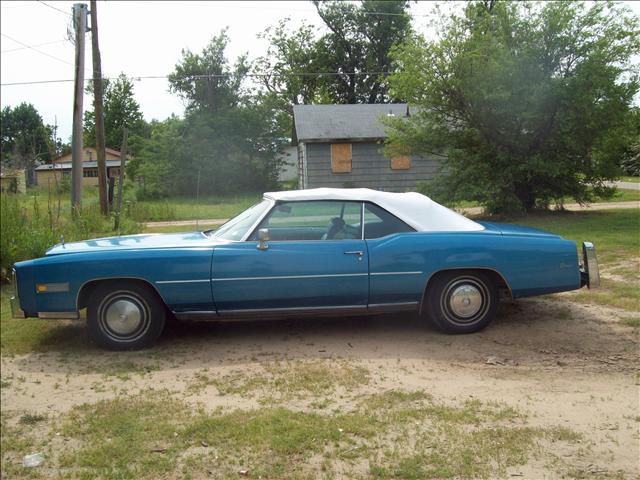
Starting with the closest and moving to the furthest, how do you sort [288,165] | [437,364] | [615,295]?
[437,364] → [615,295] → [288,165]

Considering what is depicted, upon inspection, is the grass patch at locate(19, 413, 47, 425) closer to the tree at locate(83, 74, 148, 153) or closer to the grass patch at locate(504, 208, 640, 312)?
the grass patch at locate(504, 208, 640, 312)

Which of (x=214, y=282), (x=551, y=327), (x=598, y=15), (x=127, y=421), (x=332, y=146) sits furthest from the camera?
(x=332, y=146)

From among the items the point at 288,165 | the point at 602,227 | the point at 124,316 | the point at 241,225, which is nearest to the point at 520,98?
the point at 602,227

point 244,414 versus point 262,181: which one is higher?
point 262,181

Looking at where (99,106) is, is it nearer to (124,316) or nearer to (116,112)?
(116,112)

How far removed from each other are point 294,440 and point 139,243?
284 cm

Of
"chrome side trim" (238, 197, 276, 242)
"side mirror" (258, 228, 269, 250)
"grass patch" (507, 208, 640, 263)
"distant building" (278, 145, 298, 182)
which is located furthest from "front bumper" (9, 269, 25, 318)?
"distant building" (278, 145, 298, 182)

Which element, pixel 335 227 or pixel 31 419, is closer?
pixel 31 419

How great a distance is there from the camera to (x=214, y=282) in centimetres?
540

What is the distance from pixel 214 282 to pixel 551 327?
3059 millimetres

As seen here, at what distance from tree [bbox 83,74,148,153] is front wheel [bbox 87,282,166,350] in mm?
13225

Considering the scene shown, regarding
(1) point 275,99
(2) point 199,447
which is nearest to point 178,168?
(1) point 275,99

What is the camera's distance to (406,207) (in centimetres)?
596

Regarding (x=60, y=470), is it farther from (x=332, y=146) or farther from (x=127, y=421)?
(x=332, y=146)
